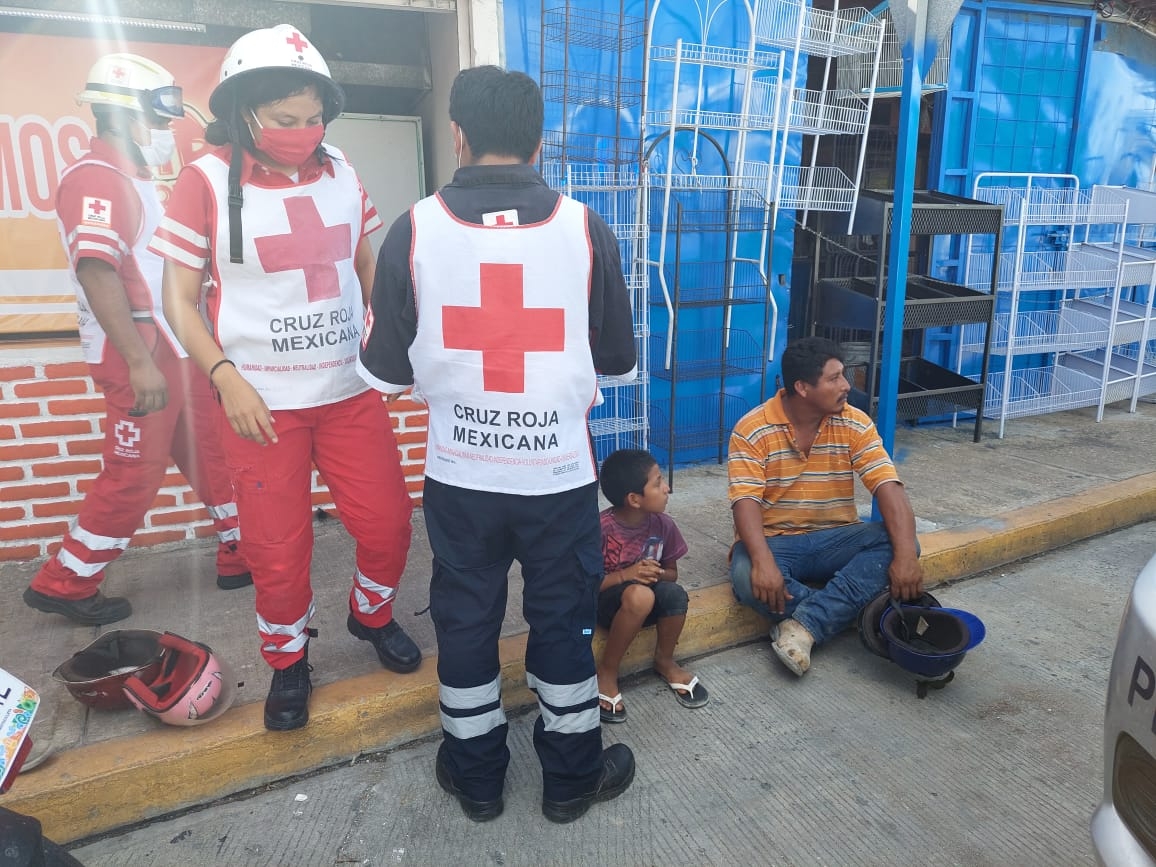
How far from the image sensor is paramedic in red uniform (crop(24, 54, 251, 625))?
3.09 metres

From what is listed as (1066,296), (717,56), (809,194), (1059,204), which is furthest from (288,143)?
(1066,296)

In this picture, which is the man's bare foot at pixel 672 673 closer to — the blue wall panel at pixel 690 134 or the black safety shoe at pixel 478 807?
the black safety shoe at pixel 478 807

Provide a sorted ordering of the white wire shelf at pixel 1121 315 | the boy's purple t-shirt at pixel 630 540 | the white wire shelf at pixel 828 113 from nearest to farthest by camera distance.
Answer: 1. the boy's purple t-shirt at pixel 630 540
2. the white wire shelf at pixel 828 113
3. the white wire shelf at pixel 1121 315

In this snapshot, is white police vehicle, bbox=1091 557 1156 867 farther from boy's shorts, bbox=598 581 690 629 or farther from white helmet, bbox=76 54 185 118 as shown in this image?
white helmet, bbox=76 54 185 118

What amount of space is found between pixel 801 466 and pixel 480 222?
1.88 meters

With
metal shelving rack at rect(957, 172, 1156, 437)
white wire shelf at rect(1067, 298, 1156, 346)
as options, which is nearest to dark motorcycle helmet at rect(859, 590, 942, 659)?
metal shelving rack at rect(957, 172, 1156, 437)

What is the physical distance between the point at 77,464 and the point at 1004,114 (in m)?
6.80

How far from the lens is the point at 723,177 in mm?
4895

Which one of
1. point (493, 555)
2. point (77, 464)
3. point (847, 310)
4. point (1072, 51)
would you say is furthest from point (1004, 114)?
point (77, 464)

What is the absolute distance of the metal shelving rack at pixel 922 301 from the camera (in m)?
5.37

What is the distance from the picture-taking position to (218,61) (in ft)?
12.3

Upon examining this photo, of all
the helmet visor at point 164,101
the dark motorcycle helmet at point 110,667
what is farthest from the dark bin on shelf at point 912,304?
the dark motorcycle helmet at point 110,667

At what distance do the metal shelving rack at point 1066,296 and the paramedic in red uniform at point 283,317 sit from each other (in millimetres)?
5222

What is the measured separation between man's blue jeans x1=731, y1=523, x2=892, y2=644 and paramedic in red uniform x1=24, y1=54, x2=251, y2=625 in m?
A: 2.23
